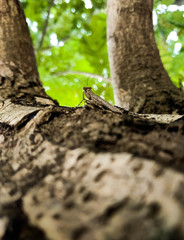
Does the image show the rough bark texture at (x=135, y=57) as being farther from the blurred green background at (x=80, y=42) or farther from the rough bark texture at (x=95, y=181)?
the rough bark texture at (x=95, y=181)

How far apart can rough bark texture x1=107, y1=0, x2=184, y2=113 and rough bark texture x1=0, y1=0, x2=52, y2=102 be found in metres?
0.57

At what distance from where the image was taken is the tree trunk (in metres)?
0.32

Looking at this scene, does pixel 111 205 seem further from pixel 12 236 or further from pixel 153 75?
pixel 153 75

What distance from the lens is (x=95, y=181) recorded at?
0.40 meters

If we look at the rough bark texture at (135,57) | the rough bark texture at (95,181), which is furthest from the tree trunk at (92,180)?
the rough bark texture at (135,57)

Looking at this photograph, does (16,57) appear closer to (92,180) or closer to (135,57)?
(135,57)

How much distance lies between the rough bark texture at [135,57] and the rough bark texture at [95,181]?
0.85 meters

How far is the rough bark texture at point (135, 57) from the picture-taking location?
4.57ft

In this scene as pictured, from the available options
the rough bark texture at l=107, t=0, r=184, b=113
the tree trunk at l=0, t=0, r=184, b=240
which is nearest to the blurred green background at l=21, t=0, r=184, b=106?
the rough bark texture at l=107, t=0, r=184, b=113

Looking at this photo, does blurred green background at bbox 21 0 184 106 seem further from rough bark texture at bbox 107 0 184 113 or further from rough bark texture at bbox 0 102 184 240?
rough bark texture at bbox 0 102 184 240

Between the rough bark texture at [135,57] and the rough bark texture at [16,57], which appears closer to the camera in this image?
the rough bark texture at [16,57]

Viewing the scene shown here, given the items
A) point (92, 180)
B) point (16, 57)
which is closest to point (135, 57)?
point (16, 57)

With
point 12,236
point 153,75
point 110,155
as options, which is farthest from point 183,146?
point 153,75

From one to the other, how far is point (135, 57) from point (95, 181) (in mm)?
1271
